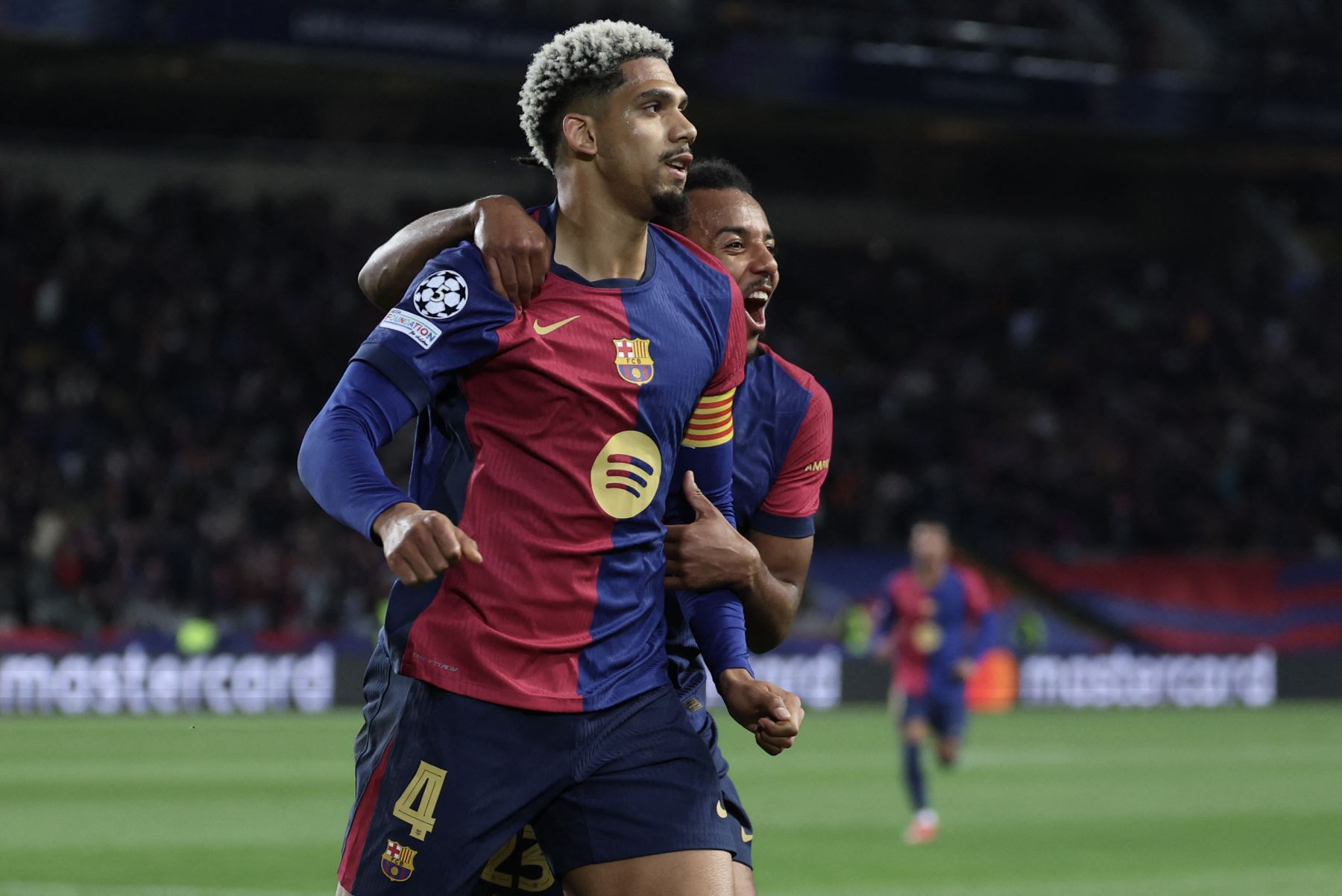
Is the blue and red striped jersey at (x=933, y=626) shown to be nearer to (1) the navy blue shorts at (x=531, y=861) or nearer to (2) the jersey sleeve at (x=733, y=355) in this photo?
(1) the navy blue shorts at (x=531, y=861)

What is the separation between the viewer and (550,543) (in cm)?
361

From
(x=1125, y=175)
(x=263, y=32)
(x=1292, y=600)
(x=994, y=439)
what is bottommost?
(x=1292, y=600)

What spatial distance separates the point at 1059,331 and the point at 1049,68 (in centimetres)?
415

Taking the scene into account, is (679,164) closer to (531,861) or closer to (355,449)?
(355,449)

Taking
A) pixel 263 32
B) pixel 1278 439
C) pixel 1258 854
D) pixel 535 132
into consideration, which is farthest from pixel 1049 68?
pixel 535 132

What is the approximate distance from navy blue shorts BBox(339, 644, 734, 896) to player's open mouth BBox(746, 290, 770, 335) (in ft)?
3.27

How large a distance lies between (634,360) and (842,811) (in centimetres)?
1038

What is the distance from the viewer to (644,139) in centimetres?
375

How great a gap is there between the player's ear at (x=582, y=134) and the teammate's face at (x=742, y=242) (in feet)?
2.24

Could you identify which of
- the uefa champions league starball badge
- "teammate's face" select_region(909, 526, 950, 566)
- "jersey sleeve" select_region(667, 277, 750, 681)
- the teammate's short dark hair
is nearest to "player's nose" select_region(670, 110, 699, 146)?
"jersey sleeve" select_region(667, 277, 750, 681)

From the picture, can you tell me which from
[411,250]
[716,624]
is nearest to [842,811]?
[716,624]

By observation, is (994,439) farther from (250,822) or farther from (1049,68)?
(250,822)

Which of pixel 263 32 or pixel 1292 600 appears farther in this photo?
pixel 1292 600

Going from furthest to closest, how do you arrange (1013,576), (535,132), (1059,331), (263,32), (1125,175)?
(1125,175), (1059,331), (1013,576), (263,32), (535,132)
